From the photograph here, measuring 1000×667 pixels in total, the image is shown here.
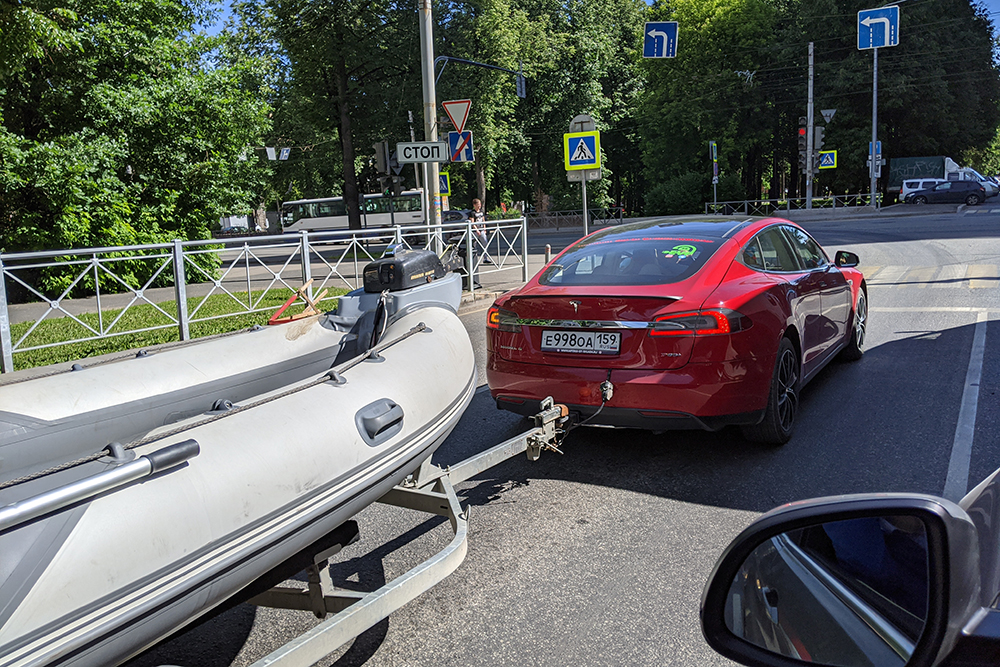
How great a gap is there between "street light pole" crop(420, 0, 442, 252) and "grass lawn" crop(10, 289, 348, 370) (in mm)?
3164

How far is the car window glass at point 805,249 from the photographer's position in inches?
230

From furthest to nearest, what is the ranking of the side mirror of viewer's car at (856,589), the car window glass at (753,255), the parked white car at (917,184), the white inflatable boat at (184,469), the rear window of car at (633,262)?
the parked white car at (917,184) < the car window glass at (753,255) < the rear window of car at (633,262) < the white inflatable boat at (184,469) < the side mirror of viewer's car at (856,589)

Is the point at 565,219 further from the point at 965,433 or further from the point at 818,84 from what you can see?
the point at 965,433

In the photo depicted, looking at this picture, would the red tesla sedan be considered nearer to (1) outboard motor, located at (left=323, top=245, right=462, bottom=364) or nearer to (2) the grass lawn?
(1) outboard motor, located at (left=323, top=245, right=462, bottom=364)

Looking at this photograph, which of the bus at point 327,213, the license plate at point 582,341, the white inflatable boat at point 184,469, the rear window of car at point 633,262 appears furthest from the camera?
the bus at point 327,213

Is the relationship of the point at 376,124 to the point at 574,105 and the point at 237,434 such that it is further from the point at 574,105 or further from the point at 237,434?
the point at 237,434

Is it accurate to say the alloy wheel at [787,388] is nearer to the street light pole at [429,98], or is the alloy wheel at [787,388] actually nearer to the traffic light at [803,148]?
the street light pole at [429,98]

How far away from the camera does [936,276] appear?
537 inches

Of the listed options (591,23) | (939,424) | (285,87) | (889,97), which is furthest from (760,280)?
(889,97)

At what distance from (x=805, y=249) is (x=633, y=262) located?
1.80 m

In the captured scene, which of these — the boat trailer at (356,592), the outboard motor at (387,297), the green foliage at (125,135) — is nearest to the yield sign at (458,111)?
the green foliage at (125,135)

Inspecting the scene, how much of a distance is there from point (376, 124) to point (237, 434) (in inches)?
1228

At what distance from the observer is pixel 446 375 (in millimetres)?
3590

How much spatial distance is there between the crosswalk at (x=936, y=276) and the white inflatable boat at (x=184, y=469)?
10.8 metres
